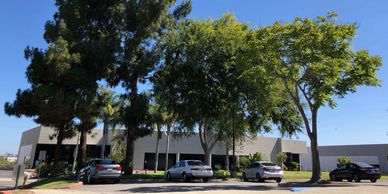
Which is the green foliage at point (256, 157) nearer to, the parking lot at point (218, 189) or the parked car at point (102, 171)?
the parking lot at point (218, 189)

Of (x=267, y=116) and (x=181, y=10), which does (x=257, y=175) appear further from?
(x=181, y=10)

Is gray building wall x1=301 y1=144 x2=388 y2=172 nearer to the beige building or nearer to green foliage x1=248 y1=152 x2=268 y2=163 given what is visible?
the beige building

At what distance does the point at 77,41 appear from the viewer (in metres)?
27.1

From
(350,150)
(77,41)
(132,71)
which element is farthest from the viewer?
(350,150)

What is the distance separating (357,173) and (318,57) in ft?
39.2

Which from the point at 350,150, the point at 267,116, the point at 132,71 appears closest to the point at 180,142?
the point at 267,116

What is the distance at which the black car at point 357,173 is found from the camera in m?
28.3

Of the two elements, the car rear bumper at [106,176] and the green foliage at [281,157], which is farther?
the green foliage at [281,157]

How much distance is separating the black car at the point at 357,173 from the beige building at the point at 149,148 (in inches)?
790

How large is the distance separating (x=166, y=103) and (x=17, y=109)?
40.1 ft

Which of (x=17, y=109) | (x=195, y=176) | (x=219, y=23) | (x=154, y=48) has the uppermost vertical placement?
(x=219, y=23)

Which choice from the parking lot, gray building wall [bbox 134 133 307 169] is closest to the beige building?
gray building wall [bbox 134 133 307 169]

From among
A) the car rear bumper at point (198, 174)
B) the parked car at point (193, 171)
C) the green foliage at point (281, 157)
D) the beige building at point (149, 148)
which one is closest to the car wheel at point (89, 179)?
the parked car at point (193, 171)

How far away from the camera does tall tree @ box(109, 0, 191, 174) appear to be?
2922cm
